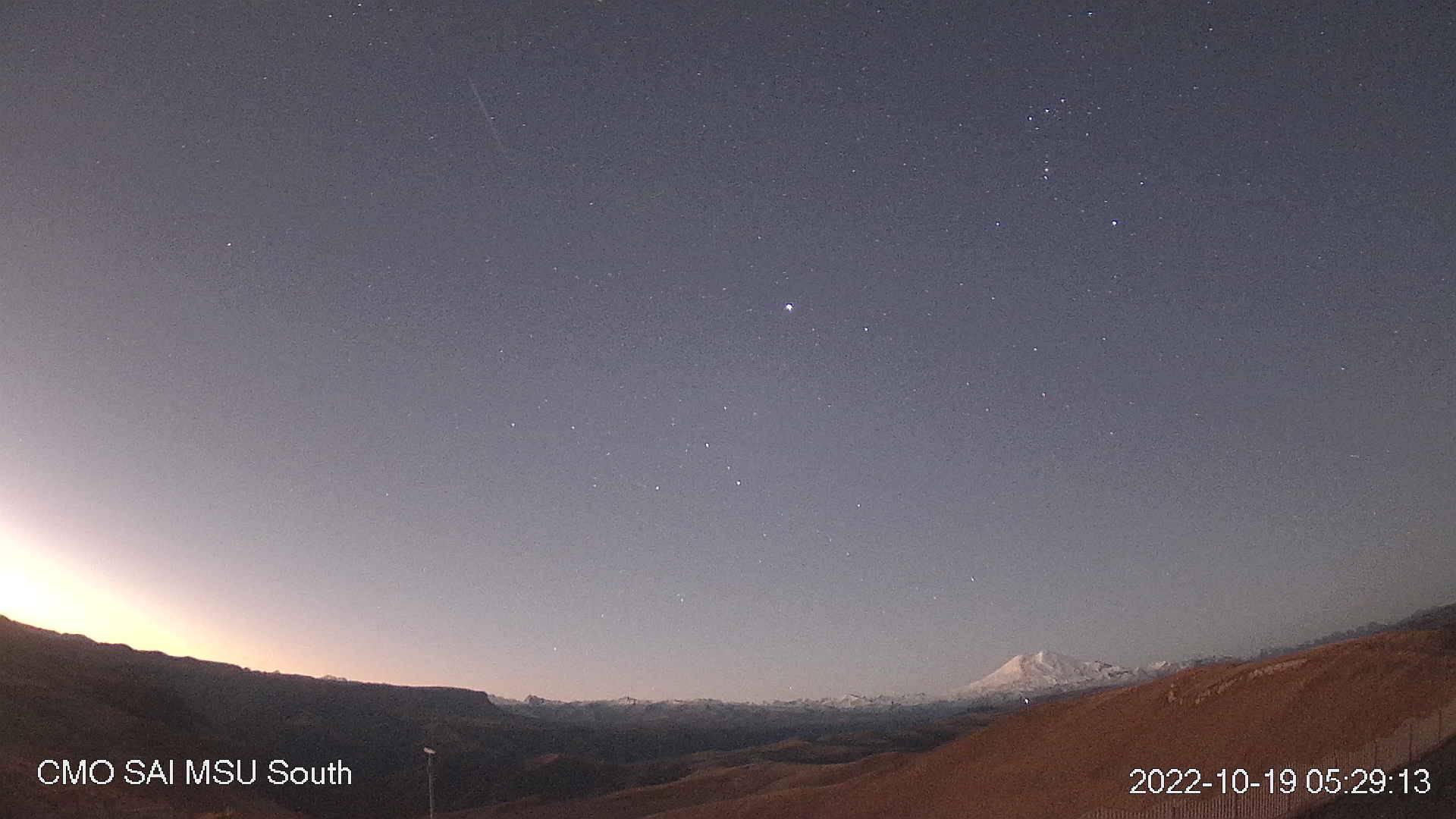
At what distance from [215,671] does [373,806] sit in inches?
1812

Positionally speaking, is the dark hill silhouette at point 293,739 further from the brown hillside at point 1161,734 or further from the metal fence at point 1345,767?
the metal fence at point 1345,767

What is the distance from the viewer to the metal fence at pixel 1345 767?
58.1 ft

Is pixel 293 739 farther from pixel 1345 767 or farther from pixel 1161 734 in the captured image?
pixel 1345 767

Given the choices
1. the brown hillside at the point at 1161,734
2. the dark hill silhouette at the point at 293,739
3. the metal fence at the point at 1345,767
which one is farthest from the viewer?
the dark hill silhouette at the point at 293,739

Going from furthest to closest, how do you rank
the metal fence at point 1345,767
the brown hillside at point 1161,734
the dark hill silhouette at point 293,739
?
the dark hill silhouette at point 293,739
the brown hillside at point 1161,734
the metal fence at point 1345,767

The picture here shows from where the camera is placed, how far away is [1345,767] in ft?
59.8


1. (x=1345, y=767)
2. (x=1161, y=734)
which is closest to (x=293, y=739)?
(x=1161, y=734)

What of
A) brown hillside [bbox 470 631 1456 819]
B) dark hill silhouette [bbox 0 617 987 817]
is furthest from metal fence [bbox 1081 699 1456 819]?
dark hill silhouette [bbox 0 617 987 817]

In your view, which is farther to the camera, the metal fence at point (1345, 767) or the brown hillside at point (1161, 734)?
the brown hillside at point (1161, 734)

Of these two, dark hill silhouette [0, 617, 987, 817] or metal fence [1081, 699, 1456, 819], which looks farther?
dark hill silhouette [0, 617, 987, 817]

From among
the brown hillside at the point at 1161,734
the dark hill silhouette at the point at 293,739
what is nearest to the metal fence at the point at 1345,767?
the brown hillside at the point at 1161,734

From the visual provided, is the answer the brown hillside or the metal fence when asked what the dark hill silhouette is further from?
the metal fence

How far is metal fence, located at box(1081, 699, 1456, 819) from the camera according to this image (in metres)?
17.7

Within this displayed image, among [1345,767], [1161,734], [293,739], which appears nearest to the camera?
[1345,767]
